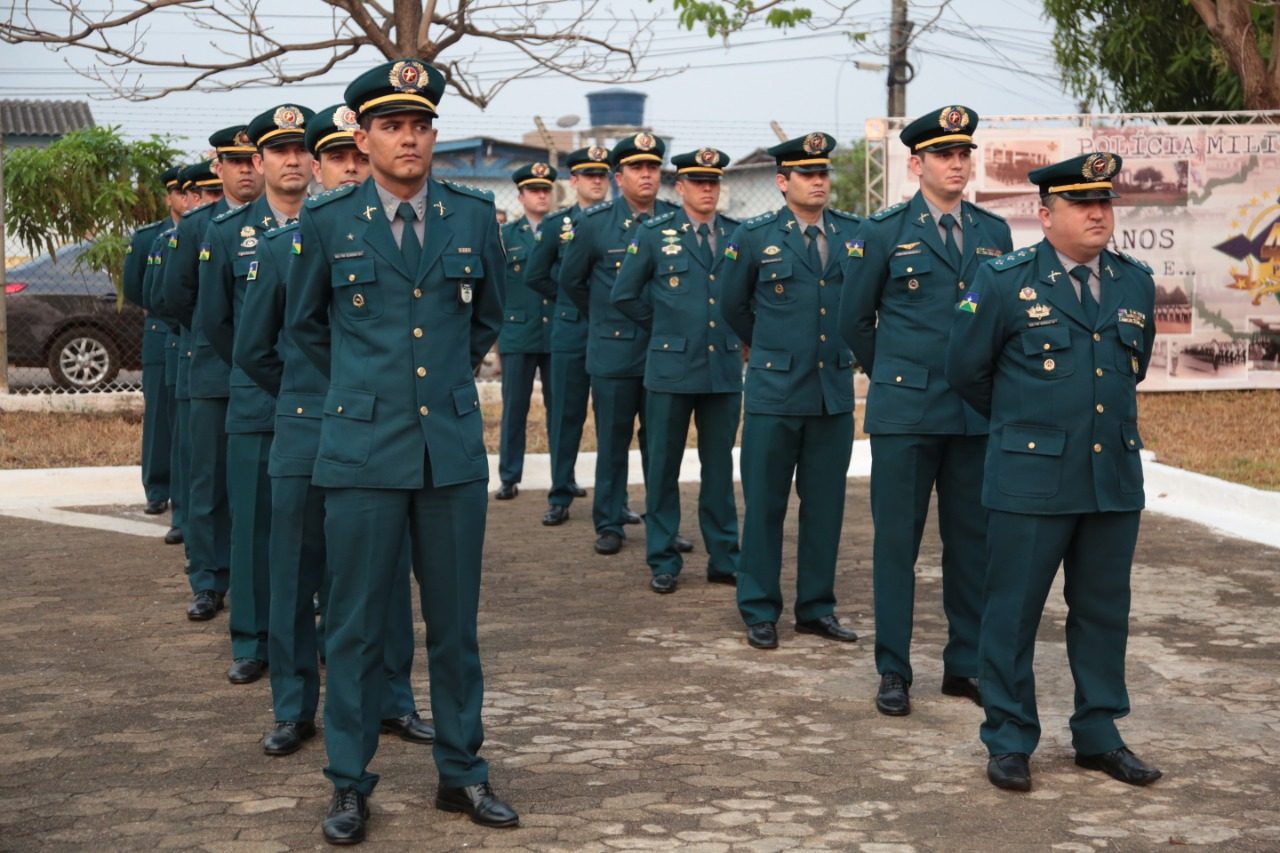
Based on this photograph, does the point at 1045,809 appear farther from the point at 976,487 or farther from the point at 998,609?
the point at 976,487

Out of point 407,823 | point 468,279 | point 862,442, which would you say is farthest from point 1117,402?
point 862,442

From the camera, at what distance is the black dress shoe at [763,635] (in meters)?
7.83

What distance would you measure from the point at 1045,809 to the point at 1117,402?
1355 mm

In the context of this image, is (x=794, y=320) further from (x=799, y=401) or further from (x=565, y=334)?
(x=565, y=334)

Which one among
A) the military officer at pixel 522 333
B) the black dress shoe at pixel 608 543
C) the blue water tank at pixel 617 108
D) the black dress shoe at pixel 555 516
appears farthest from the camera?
the blue water tank at pixel 617 108

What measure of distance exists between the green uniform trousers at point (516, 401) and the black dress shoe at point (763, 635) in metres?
4.53

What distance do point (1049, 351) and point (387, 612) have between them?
232 cm

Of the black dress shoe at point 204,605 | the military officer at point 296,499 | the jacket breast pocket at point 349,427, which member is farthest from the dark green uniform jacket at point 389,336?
the black dress shoe at point 204,605

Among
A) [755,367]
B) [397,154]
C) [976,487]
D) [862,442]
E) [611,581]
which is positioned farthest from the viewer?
[862,442]

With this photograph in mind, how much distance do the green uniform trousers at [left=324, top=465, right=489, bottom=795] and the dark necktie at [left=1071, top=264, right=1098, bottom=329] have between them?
207cm

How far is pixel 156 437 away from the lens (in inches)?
458

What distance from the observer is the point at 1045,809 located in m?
5.56

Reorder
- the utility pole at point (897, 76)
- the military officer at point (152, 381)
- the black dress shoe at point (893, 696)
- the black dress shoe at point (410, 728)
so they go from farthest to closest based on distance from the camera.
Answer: the utility pole at point (897, 76) < the military officer at point (152, 381) < the black dress shoe at point (893, 696) < the black dress shoe at point (410, 728)

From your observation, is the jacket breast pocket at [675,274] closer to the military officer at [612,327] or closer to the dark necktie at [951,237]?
the military officer at [612,327]
